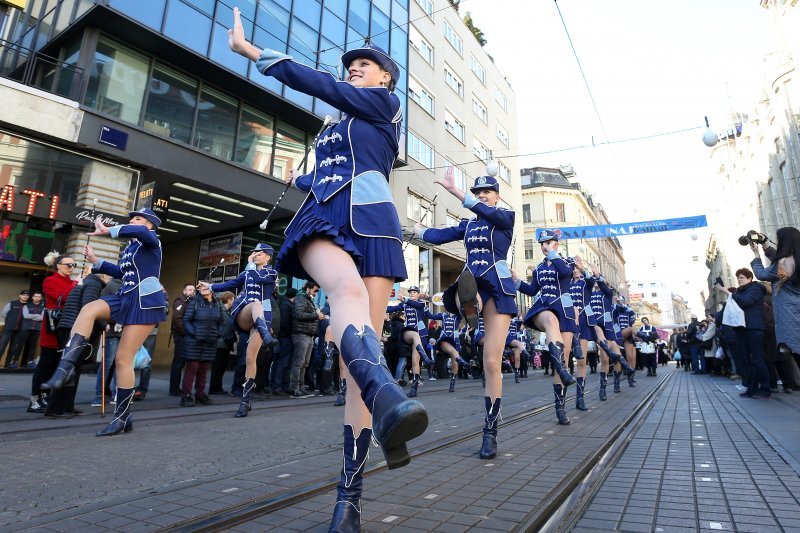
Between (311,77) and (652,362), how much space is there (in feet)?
62.6

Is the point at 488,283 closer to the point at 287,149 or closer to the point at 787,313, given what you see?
the point at 787,313

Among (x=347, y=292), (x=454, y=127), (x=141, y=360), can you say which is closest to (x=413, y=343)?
(x=141, y=360)

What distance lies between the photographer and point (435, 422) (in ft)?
19.3

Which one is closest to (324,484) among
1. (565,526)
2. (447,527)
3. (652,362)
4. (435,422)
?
(447,527)

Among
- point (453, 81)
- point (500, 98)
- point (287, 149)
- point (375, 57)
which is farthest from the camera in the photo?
point (500, 98)

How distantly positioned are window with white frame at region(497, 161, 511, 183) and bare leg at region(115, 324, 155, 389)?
3423cm

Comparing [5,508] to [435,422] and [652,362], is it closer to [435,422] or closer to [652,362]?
[435,422]

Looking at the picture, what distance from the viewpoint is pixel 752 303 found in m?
8.14

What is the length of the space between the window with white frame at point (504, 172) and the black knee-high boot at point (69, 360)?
34617mm

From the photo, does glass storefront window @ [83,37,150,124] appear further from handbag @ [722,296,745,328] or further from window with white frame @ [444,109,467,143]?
window with white frame @ [444,109,467,143]

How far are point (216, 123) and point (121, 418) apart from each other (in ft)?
42.8

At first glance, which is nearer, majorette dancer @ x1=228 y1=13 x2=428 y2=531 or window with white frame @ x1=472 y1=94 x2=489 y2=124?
majorette dancer @ x1=228 y1=13 x2=428 y2=531

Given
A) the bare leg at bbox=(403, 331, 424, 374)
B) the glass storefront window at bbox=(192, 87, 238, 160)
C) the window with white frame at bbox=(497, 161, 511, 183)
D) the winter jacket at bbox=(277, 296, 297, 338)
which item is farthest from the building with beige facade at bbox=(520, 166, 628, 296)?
the winter jacket at bbox=(277, 296, 297, 338)

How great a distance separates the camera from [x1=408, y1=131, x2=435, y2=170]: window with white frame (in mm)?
24562
